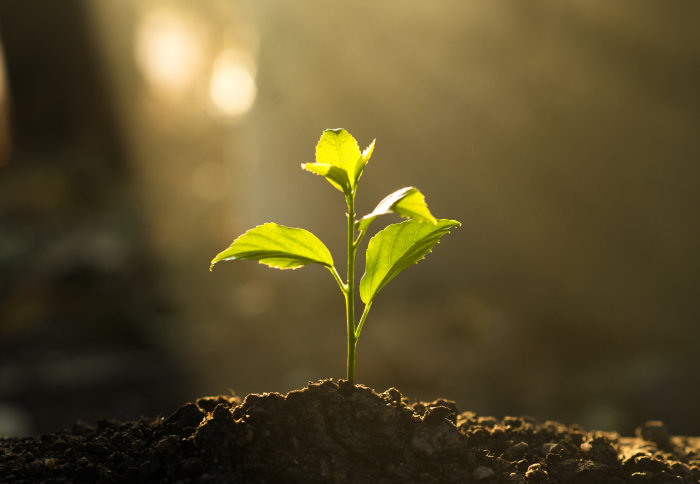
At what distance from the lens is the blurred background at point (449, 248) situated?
612 centimetres

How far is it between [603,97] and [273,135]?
4.65 meters

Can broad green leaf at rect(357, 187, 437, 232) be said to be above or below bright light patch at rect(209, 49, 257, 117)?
below

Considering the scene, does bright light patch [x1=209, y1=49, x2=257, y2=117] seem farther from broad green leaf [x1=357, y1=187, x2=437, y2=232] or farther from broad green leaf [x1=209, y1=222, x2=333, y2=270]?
broad green leaf [x1=357, y1=187, x2=437, y2=232]

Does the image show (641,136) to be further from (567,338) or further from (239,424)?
(239,424)

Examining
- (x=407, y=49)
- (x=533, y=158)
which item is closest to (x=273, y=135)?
(x=407, y=49)

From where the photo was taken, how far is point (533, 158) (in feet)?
22.6

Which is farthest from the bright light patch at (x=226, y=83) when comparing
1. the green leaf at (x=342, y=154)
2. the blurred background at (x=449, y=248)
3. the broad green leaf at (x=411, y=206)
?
the broad green leaf at (x=411, y=206)

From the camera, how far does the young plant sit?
1.47 meters

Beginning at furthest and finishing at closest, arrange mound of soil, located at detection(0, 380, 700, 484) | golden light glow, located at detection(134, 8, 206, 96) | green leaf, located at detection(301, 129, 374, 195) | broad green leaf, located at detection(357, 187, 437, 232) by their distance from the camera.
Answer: golden light glow, located at detection(134, 8, 206, 96) < green leaf, located at detection(301, 129, 374, 195) < mound of soil, located at detection(0, 380, 700, 484) < broad green leaf, located at detection(357, 187, 437, 232)

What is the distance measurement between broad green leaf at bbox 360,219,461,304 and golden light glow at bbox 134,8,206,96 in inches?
677

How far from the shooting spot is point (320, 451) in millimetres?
1473

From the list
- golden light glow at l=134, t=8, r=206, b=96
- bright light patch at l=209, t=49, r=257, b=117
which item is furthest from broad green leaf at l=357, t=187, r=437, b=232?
golden light glow at l=134, t=8, r=206, b=96

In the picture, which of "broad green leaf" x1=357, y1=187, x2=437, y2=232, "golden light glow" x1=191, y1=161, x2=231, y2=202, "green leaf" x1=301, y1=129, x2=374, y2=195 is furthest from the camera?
"golden light glow" x1=191, y1=161, x2=231, y2=202

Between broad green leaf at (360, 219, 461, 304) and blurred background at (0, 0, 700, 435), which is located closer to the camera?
broad green leaf at (360, 219, 461, 304)
